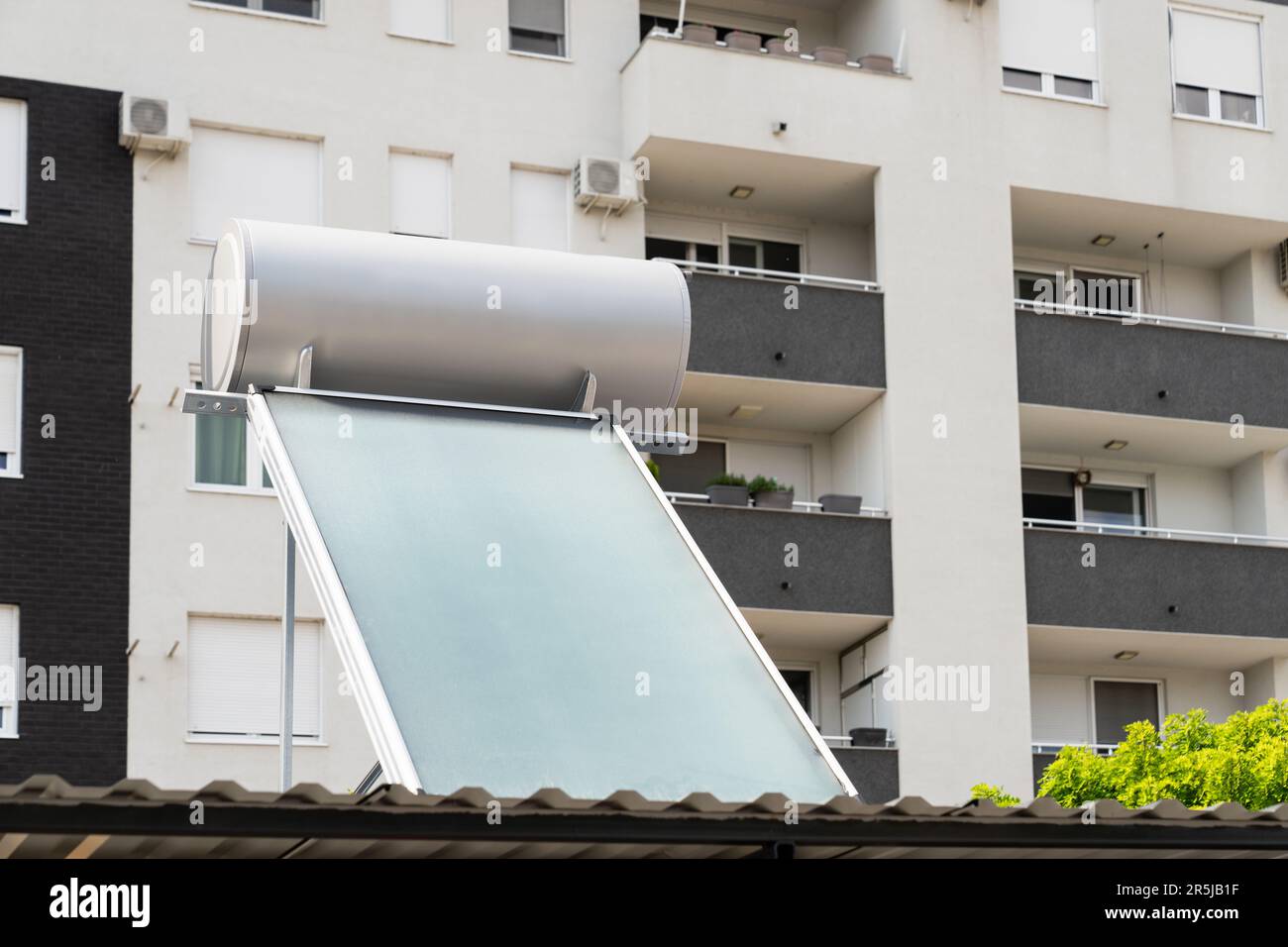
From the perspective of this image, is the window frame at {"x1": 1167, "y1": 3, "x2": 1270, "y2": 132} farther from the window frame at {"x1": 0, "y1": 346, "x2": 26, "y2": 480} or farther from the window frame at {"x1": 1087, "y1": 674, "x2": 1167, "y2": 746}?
the window frame at {"x1": 0, "y1": 346, "x2": 26, "y2": 480}

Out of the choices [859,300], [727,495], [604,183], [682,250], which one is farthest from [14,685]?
[859,300]

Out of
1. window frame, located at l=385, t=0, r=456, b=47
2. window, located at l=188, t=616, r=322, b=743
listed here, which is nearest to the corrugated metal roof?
window, located at l=188, t=616, r=322, b=743

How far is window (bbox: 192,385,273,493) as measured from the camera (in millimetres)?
23688

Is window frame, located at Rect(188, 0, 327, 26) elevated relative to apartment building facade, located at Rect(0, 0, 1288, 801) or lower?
elevated

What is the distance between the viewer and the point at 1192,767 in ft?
59.7

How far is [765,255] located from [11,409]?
9.74 metres

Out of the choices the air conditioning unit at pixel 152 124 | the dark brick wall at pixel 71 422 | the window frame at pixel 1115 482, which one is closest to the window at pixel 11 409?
the dark brick wall at pixel 71 422

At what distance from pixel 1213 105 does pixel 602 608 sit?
22954 millimetres

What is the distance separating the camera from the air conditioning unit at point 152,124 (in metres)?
23.6

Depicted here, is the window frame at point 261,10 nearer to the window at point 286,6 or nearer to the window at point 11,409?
the window at point 286,6

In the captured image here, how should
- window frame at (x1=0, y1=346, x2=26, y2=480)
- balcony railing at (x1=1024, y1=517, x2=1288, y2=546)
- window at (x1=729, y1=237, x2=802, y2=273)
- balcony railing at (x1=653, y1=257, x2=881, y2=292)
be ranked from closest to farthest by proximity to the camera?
window frame at (x1=0, y1=346, x2=26, y2=480) → balcony railing at (x1=653, y1=257, x2=881, y2=292) → balcony railing at (x1=1024, y1=517, x2=1288, y2=546) → window at (x1=729, y1=237, x2=802, y2=273)

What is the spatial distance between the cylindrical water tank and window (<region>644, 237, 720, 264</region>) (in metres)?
16.5
